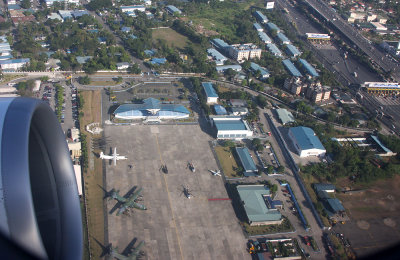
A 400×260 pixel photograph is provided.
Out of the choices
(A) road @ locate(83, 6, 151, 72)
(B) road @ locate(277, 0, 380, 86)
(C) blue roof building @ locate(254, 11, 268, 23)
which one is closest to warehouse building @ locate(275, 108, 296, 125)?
(B) road @ locate(277, 0, 380, 86)

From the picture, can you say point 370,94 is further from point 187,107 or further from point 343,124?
point 187,107

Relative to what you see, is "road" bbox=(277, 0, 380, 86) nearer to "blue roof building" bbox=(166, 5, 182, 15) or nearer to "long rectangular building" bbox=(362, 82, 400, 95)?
"long rectangular building" bbox=(362, 82, 400, 95)

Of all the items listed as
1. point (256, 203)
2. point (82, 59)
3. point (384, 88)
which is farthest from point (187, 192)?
point (384, 88)

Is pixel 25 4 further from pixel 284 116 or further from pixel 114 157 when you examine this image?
pixel 284 116

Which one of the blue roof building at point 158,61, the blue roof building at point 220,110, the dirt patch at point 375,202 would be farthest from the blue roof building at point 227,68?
the dirt patch at point 375,202

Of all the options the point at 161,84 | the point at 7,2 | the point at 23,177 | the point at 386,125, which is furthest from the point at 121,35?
the point at 23,177

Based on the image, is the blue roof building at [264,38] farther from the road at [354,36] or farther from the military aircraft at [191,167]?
the military aircraft at [191,167]
